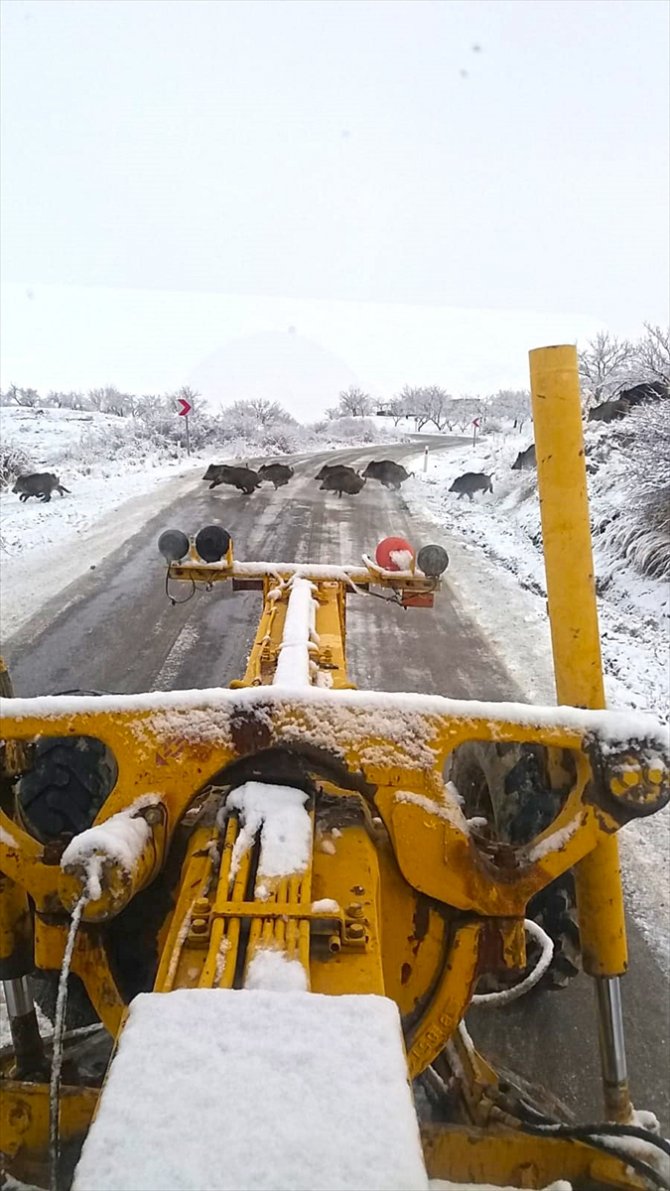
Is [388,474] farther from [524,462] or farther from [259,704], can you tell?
[259,704]

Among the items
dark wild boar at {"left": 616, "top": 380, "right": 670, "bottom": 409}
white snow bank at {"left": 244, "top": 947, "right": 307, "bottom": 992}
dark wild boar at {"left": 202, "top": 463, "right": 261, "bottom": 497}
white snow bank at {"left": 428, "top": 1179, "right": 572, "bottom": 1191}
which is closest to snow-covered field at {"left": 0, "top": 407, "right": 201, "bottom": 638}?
dark wild boar at {"left": 202, "top": 463, "right": 261, "bottom": 497}

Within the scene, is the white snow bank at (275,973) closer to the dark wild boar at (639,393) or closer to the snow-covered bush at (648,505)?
the snow-covered bush at (648,505)

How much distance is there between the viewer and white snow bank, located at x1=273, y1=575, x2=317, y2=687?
2592mm

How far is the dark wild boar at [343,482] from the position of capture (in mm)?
19109

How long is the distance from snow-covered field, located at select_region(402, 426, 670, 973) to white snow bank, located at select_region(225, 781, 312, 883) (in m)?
2.57

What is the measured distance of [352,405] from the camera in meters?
71.6

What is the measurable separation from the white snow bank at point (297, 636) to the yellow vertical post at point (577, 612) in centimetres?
75

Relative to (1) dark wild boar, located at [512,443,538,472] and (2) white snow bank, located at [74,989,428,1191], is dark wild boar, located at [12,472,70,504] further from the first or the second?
(2) white snow bank, located at [74,989,428,1191]

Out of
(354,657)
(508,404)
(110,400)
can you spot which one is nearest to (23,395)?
(110,400)

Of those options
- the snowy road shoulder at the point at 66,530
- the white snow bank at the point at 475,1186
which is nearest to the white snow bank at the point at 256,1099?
the white snow bank at the point at 475,1186

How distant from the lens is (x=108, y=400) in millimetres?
66875

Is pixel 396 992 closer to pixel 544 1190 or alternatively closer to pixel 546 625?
pixel 544 1190

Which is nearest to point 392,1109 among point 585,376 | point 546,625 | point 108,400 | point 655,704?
point 655,704

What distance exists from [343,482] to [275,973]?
18.1 m
